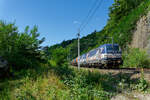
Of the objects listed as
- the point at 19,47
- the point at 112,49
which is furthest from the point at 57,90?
→ the point at 112,49

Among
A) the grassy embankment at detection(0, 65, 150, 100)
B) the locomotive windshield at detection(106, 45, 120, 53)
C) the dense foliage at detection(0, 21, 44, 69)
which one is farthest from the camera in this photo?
the locomotive windshield at detection(106, 45, 120, 53)

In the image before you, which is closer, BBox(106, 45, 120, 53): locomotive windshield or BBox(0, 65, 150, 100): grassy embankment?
BBox(0, 65, 150, 100): grassy embankment

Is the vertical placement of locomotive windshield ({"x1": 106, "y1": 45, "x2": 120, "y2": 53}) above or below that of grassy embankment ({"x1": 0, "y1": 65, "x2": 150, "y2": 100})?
above

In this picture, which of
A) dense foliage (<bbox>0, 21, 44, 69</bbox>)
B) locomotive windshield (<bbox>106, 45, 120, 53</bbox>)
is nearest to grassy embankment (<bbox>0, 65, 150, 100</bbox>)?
dense foliage (<bbox>0, 21, 44, 69</bbox>)

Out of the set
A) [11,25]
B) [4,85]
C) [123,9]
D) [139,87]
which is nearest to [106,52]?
[139,87]

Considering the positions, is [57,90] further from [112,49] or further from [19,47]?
[112,49]

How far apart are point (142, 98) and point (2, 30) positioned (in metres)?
6.65

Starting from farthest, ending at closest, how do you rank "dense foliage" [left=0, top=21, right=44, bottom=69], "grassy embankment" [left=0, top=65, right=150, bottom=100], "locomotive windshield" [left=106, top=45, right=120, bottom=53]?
"locomotive windshield" [left=106, top=45, right=120, bottom=53], "dense foliage" [left=0, top=21, right=44, bottom=69], "grassy embankment" [left=0, top=65, right=150, bottom=100]

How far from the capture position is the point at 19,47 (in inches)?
244

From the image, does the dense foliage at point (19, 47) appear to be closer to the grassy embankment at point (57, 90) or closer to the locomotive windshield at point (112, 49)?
the grassy embankment at point (57, 90)

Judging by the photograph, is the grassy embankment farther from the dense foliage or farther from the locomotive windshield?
the locomotive windshield

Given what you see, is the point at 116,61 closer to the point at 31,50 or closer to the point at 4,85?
the point at 31,50

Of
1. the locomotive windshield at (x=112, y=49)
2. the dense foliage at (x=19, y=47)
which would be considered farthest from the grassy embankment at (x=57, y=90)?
the locomotive windshield at (x=112, y=49)

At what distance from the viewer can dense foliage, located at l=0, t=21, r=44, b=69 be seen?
587 centimetres
